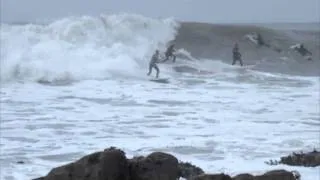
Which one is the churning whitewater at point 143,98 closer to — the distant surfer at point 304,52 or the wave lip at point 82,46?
the wave lip at point 82,46

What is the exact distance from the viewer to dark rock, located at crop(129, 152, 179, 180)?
641 cm

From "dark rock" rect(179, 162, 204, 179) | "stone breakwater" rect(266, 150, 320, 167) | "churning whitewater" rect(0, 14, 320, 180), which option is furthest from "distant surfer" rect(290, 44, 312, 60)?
"dark rock" rect(179, 162, 204, 179)

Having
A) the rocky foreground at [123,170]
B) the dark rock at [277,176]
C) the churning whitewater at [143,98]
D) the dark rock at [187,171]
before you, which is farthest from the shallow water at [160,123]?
the rocky foreground at [123,170]

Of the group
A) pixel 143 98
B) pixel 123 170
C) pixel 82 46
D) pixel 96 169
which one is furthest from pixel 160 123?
pixel 82 46

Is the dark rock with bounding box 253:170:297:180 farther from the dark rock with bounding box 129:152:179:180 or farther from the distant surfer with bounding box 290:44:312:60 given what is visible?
the distant surfer with bounding box 290:44:312:60

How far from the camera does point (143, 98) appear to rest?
18.7m

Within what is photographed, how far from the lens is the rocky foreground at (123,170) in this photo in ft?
19.7

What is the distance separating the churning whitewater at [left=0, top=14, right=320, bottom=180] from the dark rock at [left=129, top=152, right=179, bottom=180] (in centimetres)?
101

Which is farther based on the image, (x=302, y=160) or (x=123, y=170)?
(x=302, y=160)

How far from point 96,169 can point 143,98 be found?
12.7 meters

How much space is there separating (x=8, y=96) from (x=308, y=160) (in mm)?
12206

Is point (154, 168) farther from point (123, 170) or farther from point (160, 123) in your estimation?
point (160, 123)

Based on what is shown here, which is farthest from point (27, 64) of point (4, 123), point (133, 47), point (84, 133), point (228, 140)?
point (228, 140)

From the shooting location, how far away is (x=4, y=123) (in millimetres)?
13828
